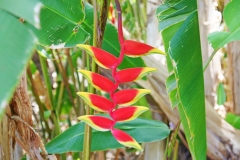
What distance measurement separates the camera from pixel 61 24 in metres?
0.60

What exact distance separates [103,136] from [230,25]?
0.33m

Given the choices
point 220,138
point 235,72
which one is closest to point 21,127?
point 220,138

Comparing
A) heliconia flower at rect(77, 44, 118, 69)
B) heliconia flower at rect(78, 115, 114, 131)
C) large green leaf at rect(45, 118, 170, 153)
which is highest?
heliconia flower at rect(77, 44, 118, 69)

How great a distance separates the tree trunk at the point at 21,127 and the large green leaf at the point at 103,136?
15 centimetres

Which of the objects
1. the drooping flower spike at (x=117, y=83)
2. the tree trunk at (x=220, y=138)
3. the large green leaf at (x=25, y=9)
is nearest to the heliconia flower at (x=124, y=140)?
the drooping flower spike at (x=117, y=83)

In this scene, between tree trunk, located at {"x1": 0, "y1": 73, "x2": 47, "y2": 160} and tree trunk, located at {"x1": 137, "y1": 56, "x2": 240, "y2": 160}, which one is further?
tree trunk, located at {"x1": 137, "y1": 56, "x2": 240, "y2": 160}

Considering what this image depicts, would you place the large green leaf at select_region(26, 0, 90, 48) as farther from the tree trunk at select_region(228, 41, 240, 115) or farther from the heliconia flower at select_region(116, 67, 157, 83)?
the tree trunk at select_region(228, 41, 240, 115)

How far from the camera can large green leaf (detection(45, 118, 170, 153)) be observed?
730 millimetres

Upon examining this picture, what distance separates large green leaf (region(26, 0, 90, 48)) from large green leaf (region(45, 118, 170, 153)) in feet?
0.69

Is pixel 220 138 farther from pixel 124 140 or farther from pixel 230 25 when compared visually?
pixel 124 140

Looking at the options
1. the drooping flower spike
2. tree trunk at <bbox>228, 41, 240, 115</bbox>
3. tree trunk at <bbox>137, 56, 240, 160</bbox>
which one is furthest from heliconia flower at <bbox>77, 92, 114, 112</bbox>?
tree trunk at <bbox>228, 41, 240, 115</bbox>

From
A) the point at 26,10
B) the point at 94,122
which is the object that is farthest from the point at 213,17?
the point at 26,10

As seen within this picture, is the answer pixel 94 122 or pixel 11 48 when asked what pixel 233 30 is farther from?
pixel 11 48

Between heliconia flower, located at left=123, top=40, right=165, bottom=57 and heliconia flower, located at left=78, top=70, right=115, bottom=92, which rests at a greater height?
heliconia flower, located at left=123, top=40, right=165, bottom=57
